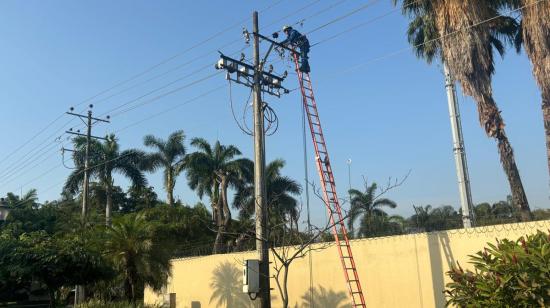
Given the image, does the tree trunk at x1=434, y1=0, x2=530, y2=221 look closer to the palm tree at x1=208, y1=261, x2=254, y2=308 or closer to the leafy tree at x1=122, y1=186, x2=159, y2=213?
the palm tree at x1=208, y1=261, x2=254, y2=308

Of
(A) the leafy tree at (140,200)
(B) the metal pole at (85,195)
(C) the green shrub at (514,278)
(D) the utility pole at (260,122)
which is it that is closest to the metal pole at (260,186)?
(D) the utility pole at (260,122)

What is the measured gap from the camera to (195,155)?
3591cm

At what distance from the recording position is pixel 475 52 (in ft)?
64.5

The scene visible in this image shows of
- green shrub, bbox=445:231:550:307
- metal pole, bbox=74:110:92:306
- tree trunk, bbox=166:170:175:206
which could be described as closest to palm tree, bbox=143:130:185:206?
tree trunk, bbox=166:170:175:206

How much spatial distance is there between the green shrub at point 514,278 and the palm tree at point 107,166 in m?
31.8

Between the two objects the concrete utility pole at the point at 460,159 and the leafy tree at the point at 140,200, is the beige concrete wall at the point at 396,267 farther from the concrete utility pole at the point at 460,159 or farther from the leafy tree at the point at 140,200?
the leafy tree at the point at 140,200

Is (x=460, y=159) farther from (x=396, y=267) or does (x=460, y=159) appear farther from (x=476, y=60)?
(x=396, y=267)

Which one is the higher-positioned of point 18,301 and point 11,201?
point 11,201

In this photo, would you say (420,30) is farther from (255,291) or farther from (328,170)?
(255,291)

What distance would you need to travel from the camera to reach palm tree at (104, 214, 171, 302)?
19938 mm

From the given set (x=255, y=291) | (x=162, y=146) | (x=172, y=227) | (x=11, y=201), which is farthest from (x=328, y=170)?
(x=11, y=201)

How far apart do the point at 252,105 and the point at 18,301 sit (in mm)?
33018

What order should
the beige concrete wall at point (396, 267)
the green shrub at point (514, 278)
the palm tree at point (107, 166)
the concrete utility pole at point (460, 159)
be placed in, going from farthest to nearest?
the palm tree at point (107, 166) → the concrete utility pole at point (460, 159) → the beige concrete wall at point (396, 267) → the green shrub at point (514, 278)

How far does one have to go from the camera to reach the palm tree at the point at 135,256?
19938 mm
